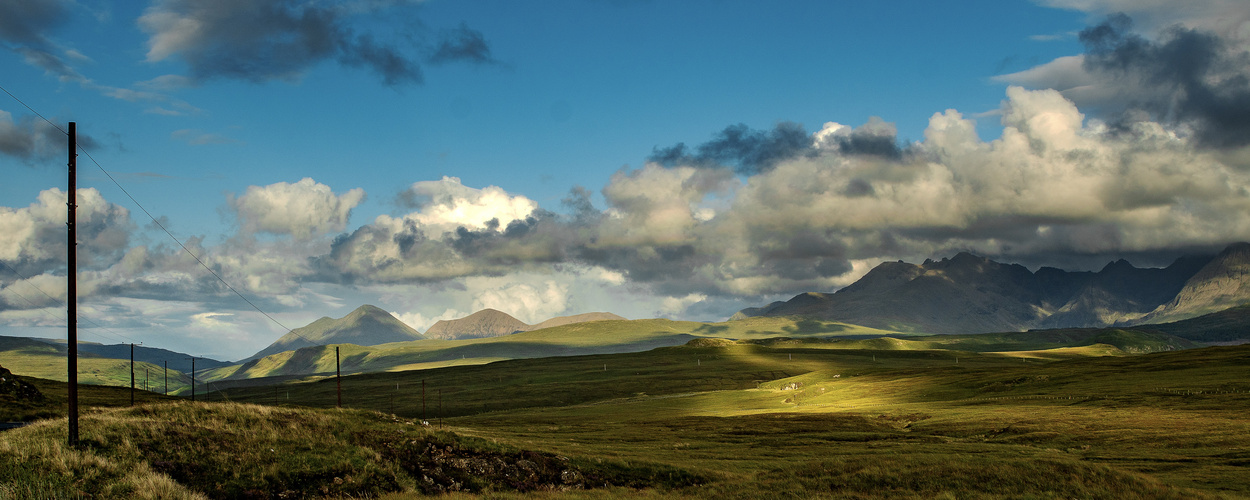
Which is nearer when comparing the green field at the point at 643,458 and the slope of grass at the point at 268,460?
the slope of grass at the point at 268,460

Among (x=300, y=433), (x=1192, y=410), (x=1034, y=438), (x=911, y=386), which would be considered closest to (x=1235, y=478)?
(x=1034, y=438)

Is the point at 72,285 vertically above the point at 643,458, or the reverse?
the point at 72,285

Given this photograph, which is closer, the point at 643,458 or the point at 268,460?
the point at 268,460

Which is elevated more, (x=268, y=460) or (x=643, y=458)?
(x=268, y=460)

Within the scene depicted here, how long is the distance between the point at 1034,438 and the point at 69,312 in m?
74.0

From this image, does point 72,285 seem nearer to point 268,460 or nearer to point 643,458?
point 268,460

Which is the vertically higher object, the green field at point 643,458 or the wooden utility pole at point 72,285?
the wooden utility pole at point 72,285

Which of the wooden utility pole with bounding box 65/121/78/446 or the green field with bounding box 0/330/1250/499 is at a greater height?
the wooden utility pole with bounding box 65/121/78/446

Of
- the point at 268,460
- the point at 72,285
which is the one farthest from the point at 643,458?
the point at 72,285

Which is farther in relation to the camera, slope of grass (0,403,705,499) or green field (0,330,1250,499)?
green field (0,330,1250,499)

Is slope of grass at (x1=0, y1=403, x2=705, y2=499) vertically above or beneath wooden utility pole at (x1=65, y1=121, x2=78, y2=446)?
beneath

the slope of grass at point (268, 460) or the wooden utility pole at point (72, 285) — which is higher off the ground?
the wooden utility pole at point (72, 285)

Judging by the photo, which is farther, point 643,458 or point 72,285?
point 643,458

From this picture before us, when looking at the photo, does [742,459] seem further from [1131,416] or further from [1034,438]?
[1131,416]
